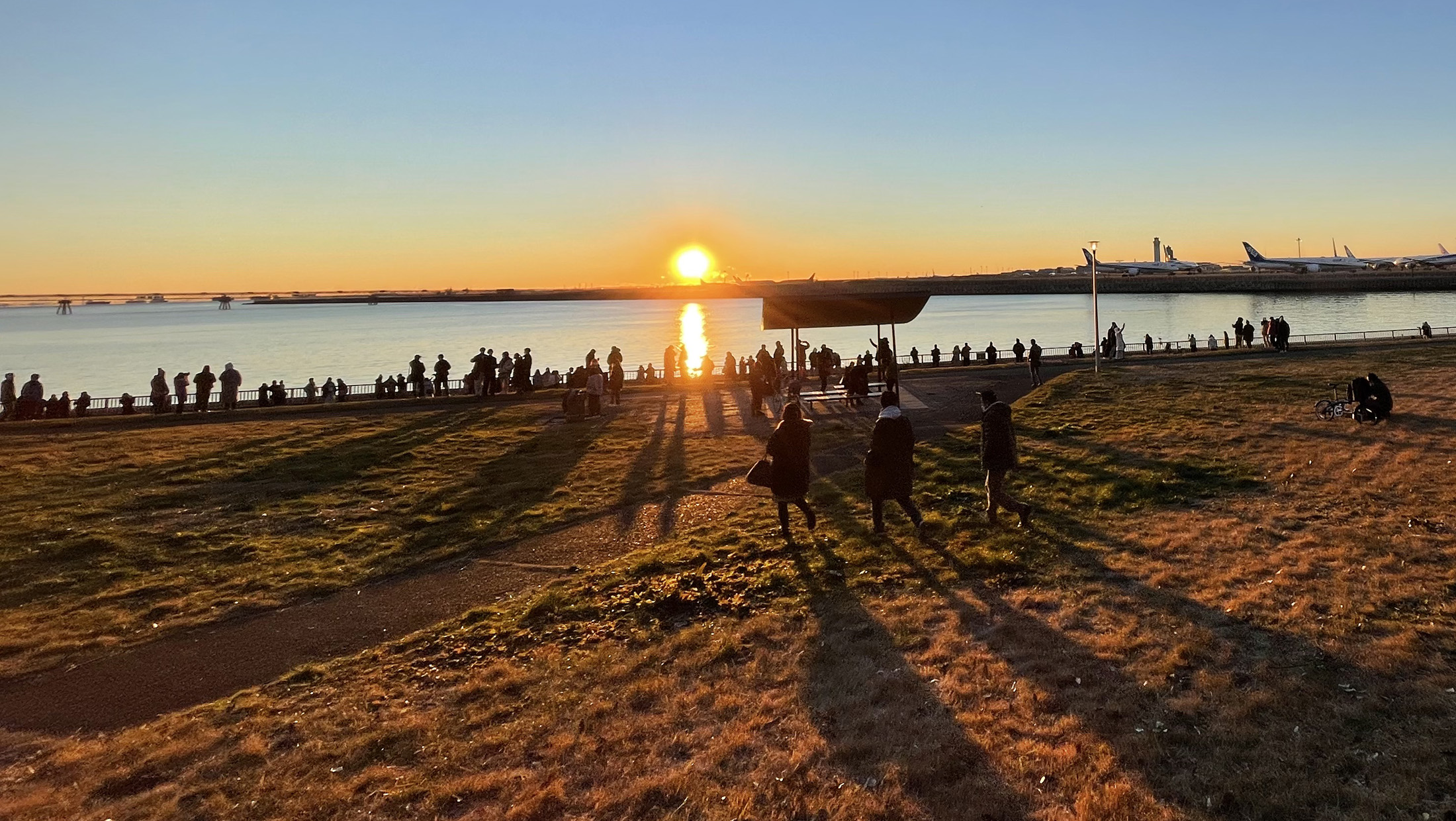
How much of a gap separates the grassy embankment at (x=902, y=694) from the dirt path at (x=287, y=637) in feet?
1.26

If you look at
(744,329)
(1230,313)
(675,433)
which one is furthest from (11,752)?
(744,329)

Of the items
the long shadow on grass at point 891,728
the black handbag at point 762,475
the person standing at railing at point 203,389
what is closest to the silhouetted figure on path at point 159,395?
the person standing at railing at point 203,389

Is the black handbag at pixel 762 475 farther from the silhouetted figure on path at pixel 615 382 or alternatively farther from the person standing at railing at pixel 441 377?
the person standing at railing at pixel 441 377

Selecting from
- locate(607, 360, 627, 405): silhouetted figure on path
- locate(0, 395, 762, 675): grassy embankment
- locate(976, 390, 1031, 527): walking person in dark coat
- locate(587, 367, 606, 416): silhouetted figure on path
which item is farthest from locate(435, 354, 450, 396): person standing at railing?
locate(976, 390, 1031, 527): walking person in dark coat

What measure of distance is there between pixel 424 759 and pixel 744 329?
123m

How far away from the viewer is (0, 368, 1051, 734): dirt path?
5770 mm

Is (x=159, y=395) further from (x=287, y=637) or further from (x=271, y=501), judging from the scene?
(x=287, y=637)

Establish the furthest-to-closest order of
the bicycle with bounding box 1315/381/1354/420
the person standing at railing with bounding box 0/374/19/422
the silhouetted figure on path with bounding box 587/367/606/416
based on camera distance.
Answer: the person standing at railing with bounding box 0/374/19/422, the silhouetted figure on path with bounding box 587/367/606/416, the bicycle with bounding box 1315/381/1354/420

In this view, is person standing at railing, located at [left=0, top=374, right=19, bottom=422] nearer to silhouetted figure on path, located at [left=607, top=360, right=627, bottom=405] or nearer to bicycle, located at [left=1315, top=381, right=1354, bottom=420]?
silhouetted figure on path, located at [left=607, top=360, right=627, bottom=405]

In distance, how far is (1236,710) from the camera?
15.5 feet

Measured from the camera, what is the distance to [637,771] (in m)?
4.55

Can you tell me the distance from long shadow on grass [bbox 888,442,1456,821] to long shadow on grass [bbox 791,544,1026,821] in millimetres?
819

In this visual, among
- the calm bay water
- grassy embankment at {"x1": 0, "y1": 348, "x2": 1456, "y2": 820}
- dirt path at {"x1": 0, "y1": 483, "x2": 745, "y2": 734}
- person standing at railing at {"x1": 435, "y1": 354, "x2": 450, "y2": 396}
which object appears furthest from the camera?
the calm bay water

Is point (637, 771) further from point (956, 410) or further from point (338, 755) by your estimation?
point (956, 410)
